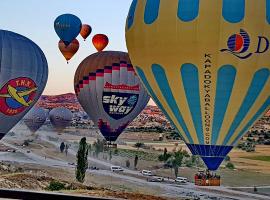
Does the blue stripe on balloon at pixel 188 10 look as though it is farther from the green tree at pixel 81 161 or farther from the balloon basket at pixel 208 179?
the green tree at pixel 81 161

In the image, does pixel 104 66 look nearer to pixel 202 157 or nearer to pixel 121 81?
pixel 121 81

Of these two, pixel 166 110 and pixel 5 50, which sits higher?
pixel 5 50

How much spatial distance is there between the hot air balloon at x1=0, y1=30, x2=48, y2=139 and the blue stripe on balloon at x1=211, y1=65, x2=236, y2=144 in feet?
22.7

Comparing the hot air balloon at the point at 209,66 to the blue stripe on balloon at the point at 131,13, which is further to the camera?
the blue stripe on balloon at the point at 131,13

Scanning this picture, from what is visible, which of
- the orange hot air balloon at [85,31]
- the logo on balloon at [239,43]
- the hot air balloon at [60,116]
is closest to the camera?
the logo on balloon at [239,43]

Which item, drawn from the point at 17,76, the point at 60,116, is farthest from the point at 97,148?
the point at 17,76

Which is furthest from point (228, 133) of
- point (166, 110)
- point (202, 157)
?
point (166, 110)

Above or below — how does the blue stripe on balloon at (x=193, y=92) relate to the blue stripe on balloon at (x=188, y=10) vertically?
below

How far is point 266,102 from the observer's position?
39.9 ft

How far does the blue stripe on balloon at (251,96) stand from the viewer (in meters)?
11.7

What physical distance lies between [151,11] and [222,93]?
2.59m

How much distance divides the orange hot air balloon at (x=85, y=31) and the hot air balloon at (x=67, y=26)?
2947 millimetres

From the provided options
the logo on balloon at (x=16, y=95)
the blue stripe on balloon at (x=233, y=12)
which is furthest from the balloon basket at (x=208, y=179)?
the logo on balloon at (x=16, y=95)

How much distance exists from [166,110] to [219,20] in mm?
2565
